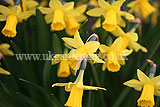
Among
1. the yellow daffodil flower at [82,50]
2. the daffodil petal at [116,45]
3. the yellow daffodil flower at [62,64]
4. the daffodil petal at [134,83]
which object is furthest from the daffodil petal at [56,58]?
the daffodil petal at [134,83]

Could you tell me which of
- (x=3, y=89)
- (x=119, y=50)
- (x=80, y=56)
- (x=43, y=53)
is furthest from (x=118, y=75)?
(x=3, y=89)

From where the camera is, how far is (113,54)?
6.54ft

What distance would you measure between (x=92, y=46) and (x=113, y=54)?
331 millimetres


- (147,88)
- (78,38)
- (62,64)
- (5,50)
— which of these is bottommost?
(147,88)

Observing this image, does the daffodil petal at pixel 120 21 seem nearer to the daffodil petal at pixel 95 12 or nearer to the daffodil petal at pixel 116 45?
the daffodil petal at pixel 95 12

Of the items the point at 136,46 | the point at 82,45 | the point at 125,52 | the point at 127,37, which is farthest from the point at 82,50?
the point at 136,46

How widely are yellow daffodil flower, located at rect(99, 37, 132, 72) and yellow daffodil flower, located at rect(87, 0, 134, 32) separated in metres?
0.15

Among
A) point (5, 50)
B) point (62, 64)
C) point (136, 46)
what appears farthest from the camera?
point (136, 46)

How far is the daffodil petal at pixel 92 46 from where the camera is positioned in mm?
1708

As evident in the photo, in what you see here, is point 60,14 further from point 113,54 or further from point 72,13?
point 113,54

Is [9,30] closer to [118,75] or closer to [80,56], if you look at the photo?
[80,56]

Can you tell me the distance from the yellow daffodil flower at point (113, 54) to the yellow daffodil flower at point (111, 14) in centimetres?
15

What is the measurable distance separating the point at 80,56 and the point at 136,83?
0.52 meters

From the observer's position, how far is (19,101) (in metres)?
2.22
